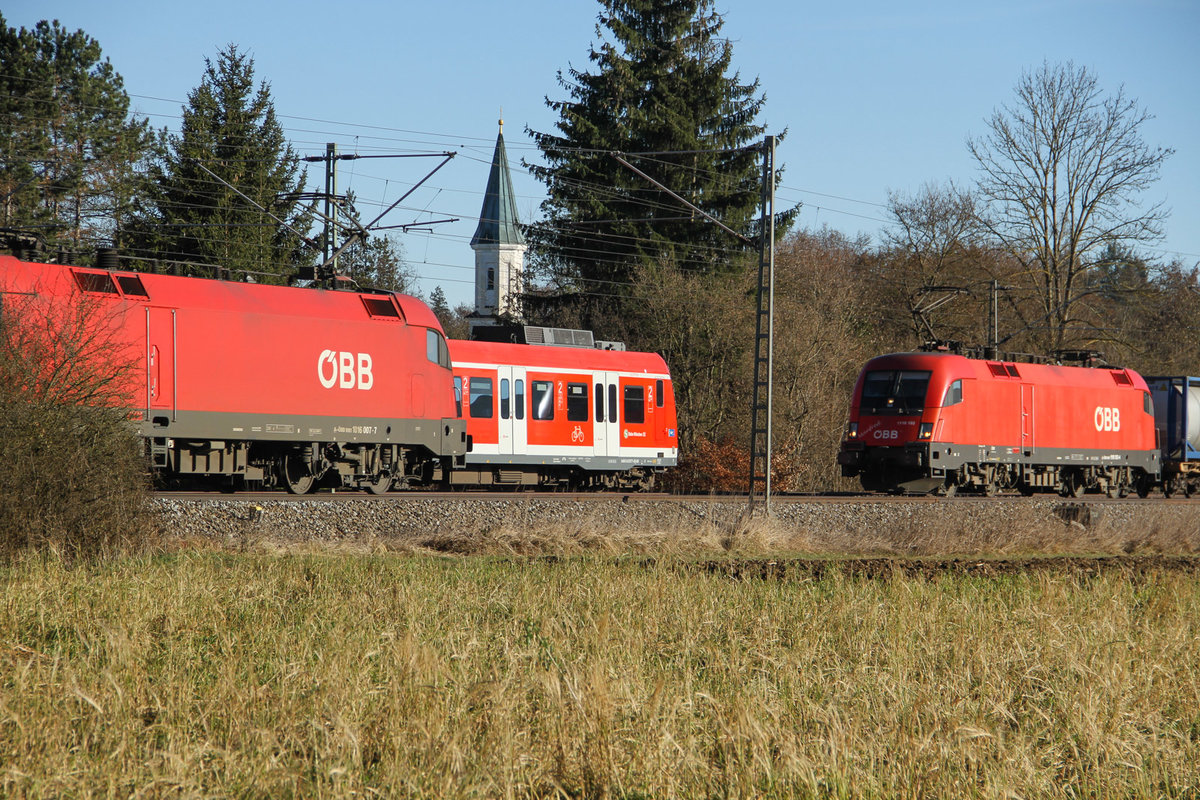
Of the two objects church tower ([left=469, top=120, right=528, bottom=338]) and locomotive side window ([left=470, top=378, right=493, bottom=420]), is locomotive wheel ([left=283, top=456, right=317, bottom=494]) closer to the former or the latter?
locomotive side window ([left=470, top=378, right=493, bottom=420])

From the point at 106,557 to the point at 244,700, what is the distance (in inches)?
271

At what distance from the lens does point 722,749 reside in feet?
18.5

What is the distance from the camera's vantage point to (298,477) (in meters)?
20.2

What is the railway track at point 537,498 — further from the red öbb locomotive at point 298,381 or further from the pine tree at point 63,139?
the pine tree at point 63,139

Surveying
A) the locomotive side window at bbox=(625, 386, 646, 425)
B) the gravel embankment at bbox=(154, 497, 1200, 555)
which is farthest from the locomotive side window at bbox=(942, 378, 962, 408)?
the locomotive side window at bbox=(625, 386, 646, 425)

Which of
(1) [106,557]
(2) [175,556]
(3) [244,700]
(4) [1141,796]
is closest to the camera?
(4) [1141,796]

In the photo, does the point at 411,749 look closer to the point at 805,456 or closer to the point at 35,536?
the point at 35,536

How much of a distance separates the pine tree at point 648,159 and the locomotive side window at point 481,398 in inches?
652

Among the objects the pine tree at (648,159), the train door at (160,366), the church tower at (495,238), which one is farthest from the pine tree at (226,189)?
the church tower at (495,238)

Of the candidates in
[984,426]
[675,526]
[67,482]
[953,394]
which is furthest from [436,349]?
[984,426]

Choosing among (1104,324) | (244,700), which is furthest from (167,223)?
(1104,324)

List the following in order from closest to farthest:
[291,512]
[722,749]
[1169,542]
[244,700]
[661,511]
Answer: [722,749]
[244,700]
[291,512]
[661,511]
[1169,542]

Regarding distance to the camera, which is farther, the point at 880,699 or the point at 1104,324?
the point at 1104,324

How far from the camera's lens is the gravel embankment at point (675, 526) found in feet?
53.1
